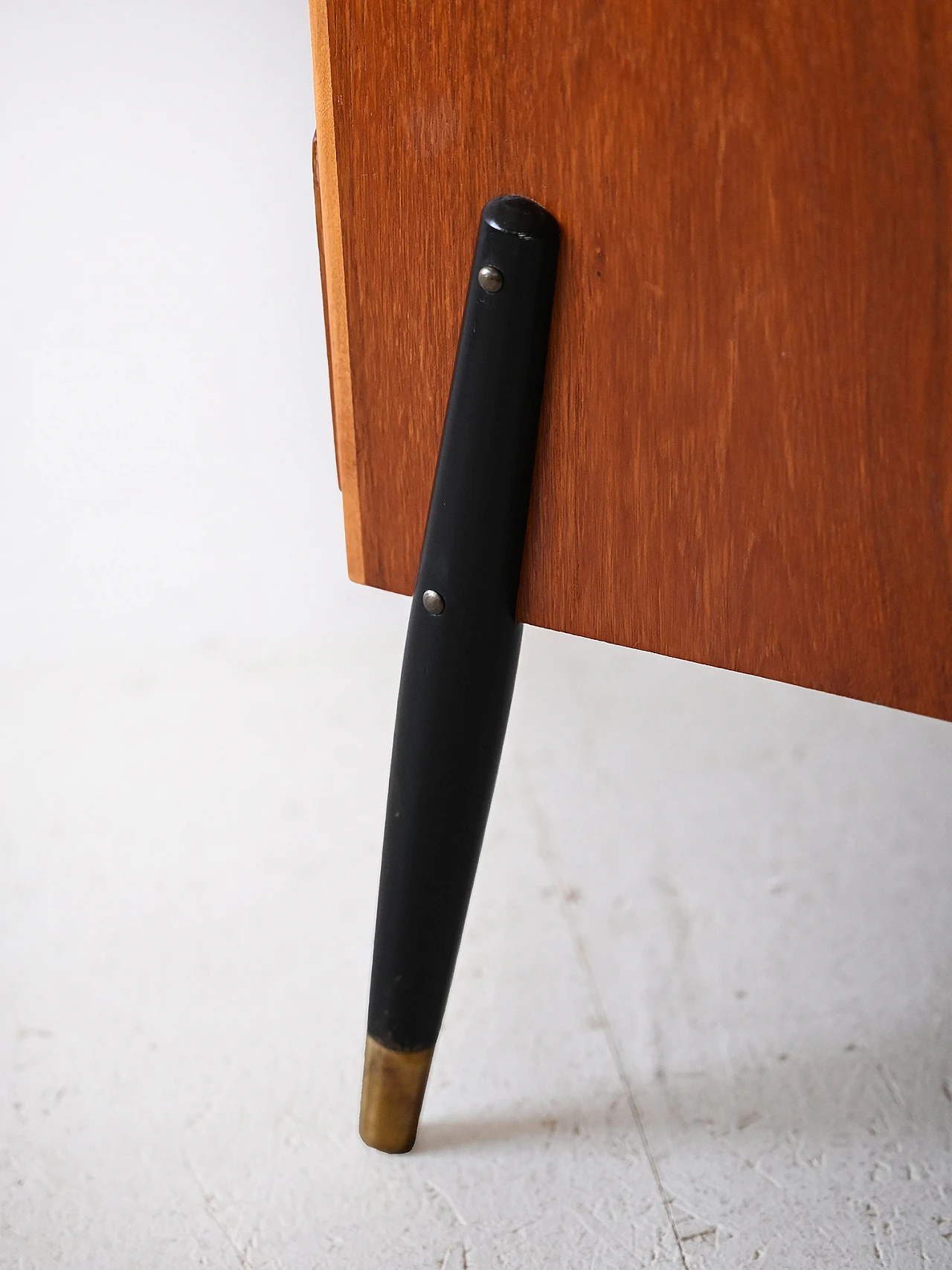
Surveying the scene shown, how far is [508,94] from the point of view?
388 millimetres

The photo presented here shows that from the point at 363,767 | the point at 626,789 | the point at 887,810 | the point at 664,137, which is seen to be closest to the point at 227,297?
the point at 363,767

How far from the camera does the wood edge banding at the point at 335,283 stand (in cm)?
42

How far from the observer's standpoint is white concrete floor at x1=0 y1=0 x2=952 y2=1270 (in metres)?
0.57

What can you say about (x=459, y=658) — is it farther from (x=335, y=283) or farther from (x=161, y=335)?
(x=161, y=335)

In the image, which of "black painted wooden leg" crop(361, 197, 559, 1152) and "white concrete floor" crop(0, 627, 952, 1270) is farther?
"white concrete floor" crop(0, 627, 952, 1270)

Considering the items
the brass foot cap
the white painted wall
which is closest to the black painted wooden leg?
the brass foot cap

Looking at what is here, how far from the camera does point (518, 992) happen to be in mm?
690

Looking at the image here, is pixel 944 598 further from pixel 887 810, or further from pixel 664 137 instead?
pixel 887 810

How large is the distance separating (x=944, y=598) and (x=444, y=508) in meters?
0.17

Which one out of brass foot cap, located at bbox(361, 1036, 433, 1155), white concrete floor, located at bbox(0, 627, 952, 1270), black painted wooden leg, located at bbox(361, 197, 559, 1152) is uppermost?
black painted wooden leg, located at bbox(361, 197, 559, 1152)

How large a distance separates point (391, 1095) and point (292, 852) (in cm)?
27

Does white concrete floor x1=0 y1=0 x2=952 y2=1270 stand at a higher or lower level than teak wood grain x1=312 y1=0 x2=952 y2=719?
lower

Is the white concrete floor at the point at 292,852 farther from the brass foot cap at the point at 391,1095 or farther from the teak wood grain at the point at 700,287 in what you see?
the teak wood grain at the point at 700,287

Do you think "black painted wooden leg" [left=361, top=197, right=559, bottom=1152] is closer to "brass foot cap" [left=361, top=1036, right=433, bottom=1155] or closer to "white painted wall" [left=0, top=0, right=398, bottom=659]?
"brass foot cap" [left=361, top=1036, right=433, bottom=1155]
